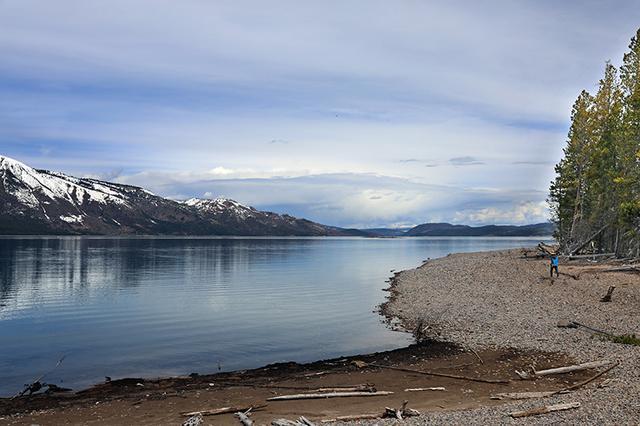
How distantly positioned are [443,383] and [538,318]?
15388mm

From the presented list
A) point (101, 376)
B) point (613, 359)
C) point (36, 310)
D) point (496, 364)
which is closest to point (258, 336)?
point (101, 376)

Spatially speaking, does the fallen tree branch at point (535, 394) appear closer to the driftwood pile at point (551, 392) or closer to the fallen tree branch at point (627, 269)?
the driftwood pile at point (551, 392)

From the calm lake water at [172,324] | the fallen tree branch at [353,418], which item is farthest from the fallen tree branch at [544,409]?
the calm lake water at [172,324]

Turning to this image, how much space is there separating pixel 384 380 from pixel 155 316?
27347 millimetres

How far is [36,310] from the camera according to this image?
158 ft

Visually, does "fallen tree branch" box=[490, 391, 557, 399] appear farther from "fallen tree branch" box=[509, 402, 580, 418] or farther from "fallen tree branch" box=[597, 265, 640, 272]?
"fallen tree branch" box=[597, 265, 640, 272]

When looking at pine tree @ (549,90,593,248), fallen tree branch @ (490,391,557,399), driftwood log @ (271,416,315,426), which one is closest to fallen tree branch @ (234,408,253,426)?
driftwood log @ (271,416,315,426)

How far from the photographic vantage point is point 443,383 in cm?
2206

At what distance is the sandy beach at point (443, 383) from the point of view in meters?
17.8

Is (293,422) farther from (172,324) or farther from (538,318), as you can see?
(172,324)

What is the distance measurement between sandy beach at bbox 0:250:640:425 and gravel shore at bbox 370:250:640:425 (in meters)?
0.08

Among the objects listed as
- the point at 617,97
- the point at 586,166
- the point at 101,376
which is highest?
the point at 617,97

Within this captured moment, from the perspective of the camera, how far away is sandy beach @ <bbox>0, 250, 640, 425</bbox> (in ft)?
58.2

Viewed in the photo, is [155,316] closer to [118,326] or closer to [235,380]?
[118,326]
